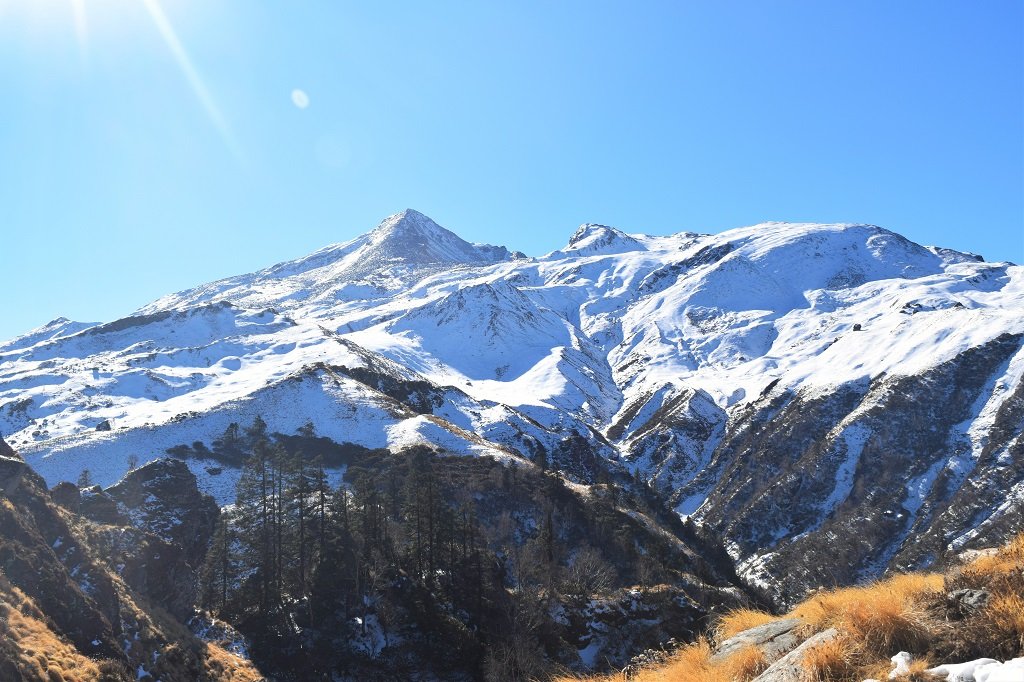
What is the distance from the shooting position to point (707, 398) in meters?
197

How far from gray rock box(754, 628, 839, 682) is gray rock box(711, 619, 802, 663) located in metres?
0.56

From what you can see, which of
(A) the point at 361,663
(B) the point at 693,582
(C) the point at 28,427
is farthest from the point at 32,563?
(C) the point at 28,427

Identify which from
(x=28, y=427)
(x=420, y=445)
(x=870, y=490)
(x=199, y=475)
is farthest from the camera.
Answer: (x=870, y=490)

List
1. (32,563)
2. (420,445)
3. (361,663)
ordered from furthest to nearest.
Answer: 1. (420,445)
2. (361,663)
3. (32,563)

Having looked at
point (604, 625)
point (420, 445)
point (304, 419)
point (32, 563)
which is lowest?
point (604, 625)

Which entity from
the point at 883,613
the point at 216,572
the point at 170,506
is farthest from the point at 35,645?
the point at 170,506

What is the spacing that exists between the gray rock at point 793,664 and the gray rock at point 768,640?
0.56 m

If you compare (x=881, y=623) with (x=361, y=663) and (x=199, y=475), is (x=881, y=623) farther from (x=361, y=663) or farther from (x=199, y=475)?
(x=199, y=475)

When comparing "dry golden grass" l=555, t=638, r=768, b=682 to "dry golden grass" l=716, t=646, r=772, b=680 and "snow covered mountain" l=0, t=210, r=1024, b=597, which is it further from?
"snow covered mountain" l=0, t=210, r=1024, b=597

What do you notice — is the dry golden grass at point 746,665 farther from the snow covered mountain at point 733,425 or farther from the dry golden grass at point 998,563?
the snow covered mountain at point 733,425

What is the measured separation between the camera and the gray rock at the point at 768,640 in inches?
329

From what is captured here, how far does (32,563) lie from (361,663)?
1943cm

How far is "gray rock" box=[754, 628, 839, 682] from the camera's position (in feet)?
23.0

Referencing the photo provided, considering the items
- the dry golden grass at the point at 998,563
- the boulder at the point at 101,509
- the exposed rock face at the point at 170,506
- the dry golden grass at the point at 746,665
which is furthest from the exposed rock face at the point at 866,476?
the dry golden grass at the point at 746,665
